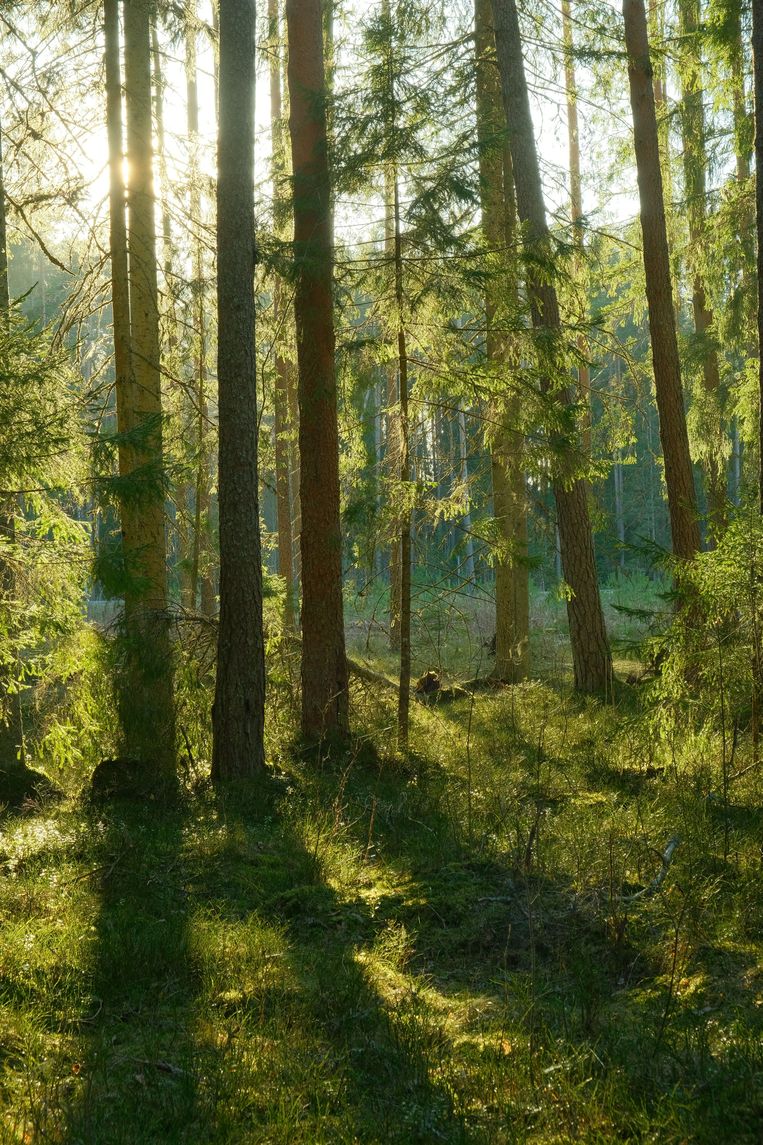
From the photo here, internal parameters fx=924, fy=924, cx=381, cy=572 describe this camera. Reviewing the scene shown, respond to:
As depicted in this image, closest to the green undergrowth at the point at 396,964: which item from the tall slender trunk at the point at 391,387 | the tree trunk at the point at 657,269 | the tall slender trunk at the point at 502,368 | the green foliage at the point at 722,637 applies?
the green foliage at the point at 722,637

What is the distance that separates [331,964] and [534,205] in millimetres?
9341

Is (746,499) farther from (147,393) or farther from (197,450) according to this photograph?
(197,450)

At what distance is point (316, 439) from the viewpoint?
9.73m

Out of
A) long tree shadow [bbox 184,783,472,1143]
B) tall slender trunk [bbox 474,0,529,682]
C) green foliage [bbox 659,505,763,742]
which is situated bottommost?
long tree shadow [bbox 184,783,472,1143]

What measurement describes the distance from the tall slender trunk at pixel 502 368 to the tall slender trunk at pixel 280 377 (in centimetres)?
227

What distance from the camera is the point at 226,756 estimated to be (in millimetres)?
8359

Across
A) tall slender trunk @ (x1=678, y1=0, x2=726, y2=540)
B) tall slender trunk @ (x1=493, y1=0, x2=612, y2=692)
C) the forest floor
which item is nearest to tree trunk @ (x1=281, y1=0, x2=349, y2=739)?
the forest floor

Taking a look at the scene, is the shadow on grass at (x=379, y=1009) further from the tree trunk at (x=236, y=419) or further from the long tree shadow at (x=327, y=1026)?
the tree trunk at (x=236, y=419)

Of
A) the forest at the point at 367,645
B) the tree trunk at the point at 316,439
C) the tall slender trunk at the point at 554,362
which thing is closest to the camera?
the forest at the point at 367,645

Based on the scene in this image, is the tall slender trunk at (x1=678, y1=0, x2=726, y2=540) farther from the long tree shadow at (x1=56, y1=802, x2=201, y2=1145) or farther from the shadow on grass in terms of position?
the long tree shadow at (x1=56, y1=802, x2=201, y2=1145)

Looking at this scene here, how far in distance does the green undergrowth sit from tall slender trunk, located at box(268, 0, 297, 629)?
Result: 5.71 m

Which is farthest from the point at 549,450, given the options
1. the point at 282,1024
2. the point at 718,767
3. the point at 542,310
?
the point at 282,1024

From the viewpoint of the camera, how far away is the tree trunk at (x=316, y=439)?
9609mm

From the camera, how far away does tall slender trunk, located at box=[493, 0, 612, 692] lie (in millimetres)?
10109
